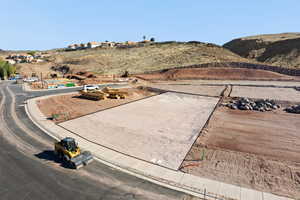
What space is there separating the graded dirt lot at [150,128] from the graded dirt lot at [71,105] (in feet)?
6.21

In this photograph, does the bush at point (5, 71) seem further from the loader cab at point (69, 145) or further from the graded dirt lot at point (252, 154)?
the graded dirt lot at point (252, 154)

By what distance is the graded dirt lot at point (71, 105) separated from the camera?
23297mm

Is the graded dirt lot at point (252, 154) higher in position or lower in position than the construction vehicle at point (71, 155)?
lower

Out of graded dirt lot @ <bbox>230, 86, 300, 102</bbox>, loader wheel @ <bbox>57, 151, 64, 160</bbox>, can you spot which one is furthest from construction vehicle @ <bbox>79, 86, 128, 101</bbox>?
graded dirt lot @ <bbox>230, 86, 300, 102</bbox>

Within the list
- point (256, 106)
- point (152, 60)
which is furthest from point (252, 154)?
point (152, 60)

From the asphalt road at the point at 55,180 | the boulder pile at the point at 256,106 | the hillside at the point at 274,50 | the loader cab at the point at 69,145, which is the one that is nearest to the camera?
the asphalt road at the point at 55,180

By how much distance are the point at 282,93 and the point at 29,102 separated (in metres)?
45.8

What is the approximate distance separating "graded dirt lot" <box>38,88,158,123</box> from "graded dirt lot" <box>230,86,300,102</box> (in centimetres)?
2137

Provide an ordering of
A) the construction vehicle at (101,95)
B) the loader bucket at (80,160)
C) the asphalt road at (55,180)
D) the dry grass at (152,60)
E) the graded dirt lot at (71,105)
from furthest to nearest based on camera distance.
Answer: the dry grass at (152,60) → the construction vehicle at (101,95) → the graded dirt lot at (71,105) → the loader bucket at (80,160) → the asphalt road at (55,180)

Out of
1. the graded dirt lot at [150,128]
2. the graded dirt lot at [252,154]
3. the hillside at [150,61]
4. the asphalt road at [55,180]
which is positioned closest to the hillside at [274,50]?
the hillside at [150,61]

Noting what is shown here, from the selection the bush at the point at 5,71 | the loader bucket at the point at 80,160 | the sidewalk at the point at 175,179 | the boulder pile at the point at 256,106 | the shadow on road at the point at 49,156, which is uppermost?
the bush at the point at 5,71

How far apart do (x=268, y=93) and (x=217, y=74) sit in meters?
18.9

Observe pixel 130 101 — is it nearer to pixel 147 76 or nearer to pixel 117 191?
pixel 117 191

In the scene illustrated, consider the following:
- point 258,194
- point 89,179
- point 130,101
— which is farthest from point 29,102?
point 258,194
